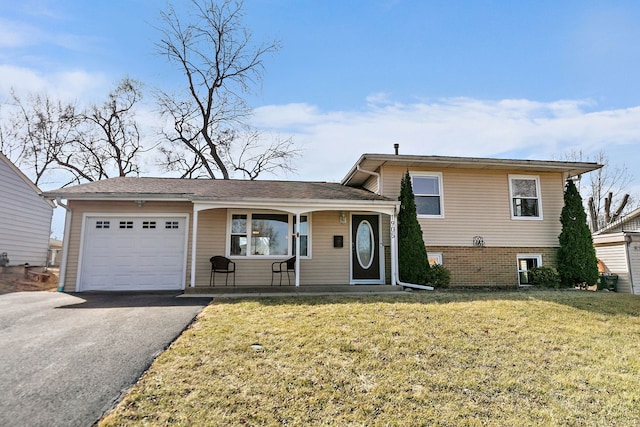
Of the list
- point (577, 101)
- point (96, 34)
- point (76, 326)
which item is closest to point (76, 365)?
point (76, 326)

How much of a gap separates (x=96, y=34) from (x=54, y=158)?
1238 centimetres

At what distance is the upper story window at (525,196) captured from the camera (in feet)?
34.7

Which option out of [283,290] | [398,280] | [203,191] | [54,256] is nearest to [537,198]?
[398,280]

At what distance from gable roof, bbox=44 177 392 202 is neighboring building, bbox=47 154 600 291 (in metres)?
0.03

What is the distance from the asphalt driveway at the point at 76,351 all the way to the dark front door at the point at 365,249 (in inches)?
178

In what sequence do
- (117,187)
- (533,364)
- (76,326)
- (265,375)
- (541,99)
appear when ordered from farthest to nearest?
(541,99) < (117,187) < (76,326) < (533,364) < (265,375)

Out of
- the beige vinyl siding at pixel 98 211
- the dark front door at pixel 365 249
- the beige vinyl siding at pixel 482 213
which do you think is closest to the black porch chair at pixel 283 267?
the dark front door at pixel 365 249

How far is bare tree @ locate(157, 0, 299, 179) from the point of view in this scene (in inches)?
732

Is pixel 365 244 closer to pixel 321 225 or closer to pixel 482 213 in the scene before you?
pixel 321 225

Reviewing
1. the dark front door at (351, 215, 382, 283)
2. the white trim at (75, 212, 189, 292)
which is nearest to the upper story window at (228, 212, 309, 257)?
the white trim at (75, 212, 189, 292)

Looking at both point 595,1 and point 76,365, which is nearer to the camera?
point 76,365

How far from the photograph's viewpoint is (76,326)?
16.7ft

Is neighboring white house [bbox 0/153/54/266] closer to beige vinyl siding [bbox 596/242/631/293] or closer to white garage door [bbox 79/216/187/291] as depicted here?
white garage door [bbox 79/216/187/291]

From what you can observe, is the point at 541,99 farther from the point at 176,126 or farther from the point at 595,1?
the point at 176,126
